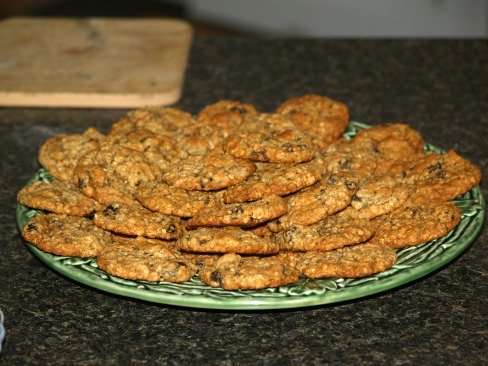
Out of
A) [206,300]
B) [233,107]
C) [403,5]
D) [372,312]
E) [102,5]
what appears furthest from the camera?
[102,5]

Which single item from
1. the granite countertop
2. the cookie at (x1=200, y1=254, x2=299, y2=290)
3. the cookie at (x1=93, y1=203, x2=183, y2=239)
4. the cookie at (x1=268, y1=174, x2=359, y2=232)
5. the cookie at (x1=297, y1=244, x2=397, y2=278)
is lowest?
the granite countertop

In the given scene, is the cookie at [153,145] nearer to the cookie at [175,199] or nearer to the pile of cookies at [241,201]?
the pile of cookies at [241,201]

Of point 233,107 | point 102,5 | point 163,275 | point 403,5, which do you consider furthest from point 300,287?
point 102,5

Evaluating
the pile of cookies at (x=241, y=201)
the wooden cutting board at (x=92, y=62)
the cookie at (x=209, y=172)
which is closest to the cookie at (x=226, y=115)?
the pile of cookies at (x=241, y=201)

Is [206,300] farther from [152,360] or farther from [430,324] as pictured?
[430,324]

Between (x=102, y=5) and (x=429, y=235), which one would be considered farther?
(x=102, y=5)

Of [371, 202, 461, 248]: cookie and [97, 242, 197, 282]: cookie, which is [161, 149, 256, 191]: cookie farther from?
[371, 202, 461, 248]: cookie

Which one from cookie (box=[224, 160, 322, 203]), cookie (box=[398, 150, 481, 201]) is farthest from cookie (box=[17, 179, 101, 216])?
cookie (box=[398, 150, 481, 201])
